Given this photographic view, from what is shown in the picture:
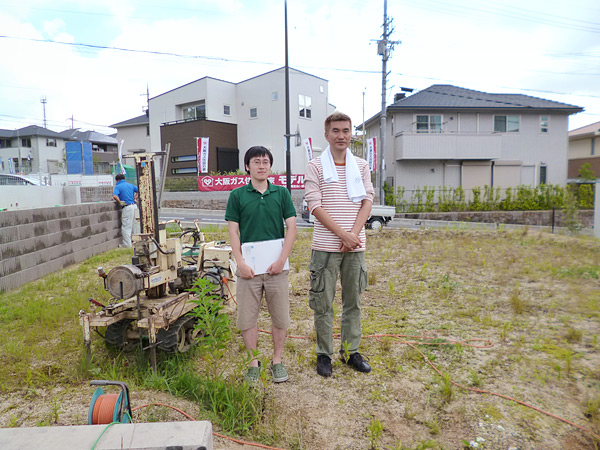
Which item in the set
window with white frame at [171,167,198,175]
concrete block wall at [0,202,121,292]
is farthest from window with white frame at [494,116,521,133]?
concrete block wall at [0,202,121,292]

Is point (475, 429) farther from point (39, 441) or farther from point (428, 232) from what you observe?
point (428, 232)

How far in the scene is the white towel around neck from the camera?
3023mm

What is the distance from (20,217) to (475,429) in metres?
6.78

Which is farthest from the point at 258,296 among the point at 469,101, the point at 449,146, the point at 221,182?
the point at 469,101

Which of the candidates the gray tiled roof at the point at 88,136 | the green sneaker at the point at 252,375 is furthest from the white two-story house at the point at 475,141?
the gray tiled roof at the point at 88,136

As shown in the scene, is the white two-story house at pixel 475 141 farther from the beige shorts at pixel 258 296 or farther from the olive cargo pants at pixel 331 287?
the beige shorts at pixel 258 296

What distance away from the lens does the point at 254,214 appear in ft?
9.44

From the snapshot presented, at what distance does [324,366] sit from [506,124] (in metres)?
24.6

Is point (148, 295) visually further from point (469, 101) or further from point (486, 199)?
point (469, 101)

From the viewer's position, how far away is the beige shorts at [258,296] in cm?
289

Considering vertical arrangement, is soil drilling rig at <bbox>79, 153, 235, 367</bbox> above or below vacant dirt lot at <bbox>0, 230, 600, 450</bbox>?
above

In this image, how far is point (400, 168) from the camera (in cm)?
2258

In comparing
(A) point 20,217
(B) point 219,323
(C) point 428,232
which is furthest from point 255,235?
(C) point 428,232

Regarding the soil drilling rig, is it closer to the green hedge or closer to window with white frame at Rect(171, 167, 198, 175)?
the green hedge
